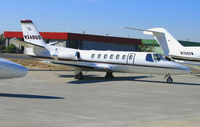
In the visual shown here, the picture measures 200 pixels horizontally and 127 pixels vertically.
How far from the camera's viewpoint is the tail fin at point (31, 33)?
93.5 feet

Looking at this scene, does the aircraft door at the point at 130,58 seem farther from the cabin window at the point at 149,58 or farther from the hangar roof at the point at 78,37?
the hangar roof at the point at 78,37

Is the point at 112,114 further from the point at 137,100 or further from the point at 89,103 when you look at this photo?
the point at 137,100

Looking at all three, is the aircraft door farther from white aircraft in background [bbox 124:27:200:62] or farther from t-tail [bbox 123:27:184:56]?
white aircraft in background [bbox 124:27:200:62]

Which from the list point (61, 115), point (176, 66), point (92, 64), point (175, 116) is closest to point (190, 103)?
point (175, 116)

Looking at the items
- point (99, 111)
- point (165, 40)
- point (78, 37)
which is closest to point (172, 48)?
point (165, 40)

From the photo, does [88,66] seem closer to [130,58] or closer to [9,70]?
[130,58]

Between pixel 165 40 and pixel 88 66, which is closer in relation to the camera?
pixel 88 66

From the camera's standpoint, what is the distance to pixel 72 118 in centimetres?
995

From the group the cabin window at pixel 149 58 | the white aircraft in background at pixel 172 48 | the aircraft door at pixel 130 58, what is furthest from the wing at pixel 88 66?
the white aircraft in background at pixel 172 48

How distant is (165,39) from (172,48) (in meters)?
1.55

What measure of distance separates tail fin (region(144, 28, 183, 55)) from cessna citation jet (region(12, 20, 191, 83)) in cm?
891

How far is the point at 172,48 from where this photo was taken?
36375 millimetres

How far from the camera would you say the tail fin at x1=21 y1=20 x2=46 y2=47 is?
28.5 metres

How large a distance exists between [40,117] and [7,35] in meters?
75.6
